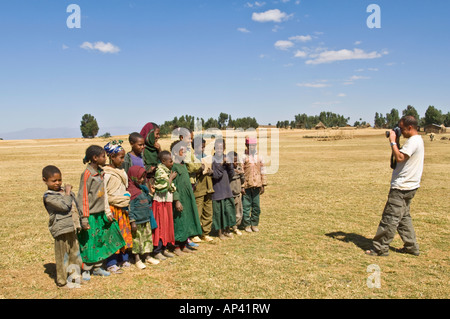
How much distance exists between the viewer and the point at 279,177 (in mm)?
15109

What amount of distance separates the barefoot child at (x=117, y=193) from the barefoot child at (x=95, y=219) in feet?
0.32

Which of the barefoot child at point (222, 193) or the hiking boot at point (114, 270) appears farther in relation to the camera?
the barefoot child at point (222, 193)

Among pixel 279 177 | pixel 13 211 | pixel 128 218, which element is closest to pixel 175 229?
pixel 128 218

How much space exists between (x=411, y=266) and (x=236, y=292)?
9.91 feet

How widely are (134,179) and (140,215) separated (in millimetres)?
584

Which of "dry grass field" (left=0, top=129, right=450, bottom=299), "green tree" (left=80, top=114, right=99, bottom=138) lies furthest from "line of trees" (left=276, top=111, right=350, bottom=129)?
"dry grass field" (left=0, top=129, right=450, bottom=299)

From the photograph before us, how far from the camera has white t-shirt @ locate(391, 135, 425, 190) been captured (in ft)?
17.4

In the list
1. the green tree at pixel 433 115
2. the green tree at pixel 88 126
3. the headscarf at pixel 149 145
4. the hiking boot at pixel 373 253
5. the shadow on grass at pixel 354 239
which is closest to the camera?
the headscarf at pixel 149 145

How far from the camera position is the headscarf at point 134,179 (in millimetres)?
4949

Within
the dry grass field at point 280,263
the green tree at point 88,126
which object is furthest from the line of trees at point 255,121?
the dry grass field at point 280,263

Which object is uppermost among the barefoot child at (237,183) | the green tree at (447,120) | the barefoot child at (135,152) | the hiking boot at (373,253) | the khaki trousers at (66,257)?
the green tree at (447,120)

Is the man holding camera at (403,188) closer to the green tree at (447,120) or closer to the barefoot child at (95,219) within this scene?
the barefoot child at (95,219)

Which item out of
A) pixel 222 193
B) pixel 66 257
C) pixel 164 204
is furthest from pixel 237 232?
pixel 66 257
